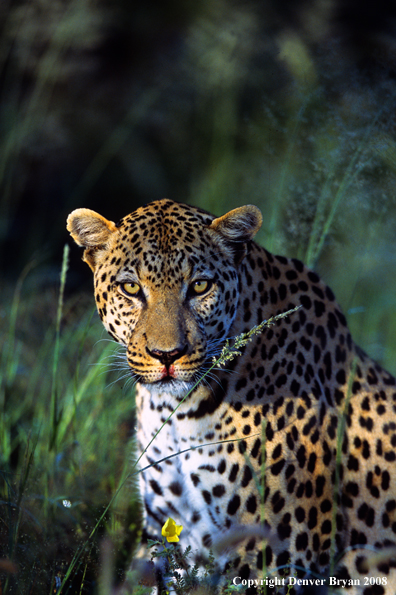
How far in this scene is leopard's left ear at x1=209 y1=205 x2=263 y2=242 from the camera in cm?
347

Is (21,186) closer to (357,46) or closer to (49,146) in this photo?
(49,146)

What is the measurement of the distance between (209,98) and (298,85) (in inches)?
186

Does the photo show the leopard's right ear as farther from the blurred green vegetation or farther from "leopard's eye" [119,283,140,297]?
the blurred green vegetation

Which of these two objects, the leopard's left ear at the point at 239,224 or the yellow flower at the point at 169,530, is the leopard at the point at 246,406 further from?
the yellow flower at the point at 169,530

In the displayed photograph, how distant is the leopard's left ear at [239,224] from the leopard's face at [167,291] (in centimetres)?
4

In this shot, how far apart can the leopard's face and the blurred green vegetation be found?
66 centimetres

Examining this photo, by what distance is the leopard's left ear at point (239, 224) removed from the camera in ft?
11.4

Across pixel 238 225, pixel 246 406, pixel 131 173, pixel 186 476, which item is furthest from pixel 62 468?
pixel 131 173

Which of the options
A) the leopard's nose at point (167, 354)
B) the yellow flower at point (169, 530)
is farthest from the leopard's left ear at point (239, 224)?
the yellow flower at point (169, 530)

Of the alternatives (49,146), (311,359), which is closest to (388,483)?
(311,359)

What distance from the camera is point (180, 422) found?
368 cm

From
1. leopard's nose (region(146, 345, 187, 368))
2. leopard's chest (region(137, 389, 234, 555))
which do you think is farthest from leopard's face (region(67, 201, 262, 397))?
leopard's chest (region(137, 389, 234, 555))

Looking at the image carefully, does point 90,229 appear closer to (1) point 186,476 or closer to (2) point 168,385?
(2) point 168,385

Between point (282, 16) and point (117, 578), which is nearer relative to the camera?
point (117, 578)
